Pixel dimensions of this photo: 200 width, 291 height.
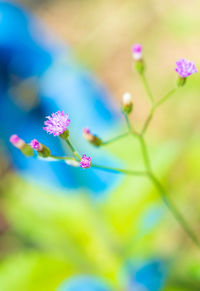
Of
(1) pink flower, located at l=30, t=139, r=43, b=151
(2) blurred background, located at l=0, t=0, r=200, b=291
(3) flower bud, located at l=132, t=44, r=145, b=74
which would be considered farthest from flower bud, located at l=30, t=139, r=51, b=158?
(2) blurred background, located at l=0, t=0, r=200, b=291

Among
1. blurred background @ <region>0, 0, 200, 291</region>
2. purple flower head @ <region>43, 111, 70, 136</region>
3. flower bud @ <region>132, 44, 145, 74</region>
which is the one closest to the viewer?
purple flower head @ <region>43, 111, 70, 136</region>

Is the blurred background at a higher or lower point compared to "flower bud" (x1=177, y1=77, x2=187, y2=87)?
higher

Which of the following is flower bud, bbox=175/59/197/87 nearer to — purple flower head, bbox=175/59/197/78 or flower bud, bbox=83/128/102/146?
purple flower head, bbox=175/59/197/78

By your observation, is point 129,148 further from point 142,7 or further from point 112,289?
point 142,7

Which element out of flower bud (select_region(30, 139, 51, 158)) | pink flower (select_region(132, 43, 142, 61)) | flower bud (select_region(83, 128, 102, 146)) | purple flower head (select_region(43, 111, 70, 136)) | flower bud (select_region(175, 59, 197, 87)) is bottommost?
flower bud (select_region(30, 139, 51, 158))

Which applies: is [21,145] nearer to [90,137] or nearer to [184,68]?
[90,137]

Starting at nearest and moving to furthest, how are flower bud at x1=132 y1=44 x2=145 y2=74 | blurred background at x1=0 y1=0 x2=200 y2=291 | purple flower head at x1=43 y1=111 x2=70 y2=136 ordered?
purple flower head at x1=43 y1=111 x2=70 y2=136, flower bud at x1=132 y1=44 x2=145 y2=74, blurred background at x1=0 y1=0 x2=200 y2=291

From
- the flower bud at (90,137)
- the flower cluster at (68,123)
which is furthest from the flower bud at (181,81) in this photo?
the flower bud at (90,137)
